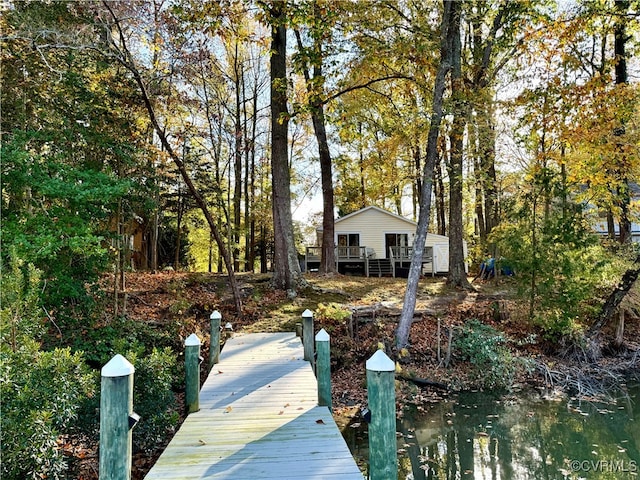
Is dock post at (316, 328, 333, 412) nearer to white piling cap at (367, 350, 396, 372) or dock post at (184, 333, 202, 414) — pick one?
dock post at (184, 333, 202, 414)

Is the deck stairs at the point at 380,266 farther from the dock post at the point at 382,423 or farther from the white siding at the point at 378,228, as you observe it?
the dock post at the point at 382,423

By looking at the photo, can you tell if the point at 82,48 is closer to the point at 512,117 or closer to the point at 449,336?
the point at 449,336

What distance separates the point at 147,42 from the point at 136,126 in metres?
1.73

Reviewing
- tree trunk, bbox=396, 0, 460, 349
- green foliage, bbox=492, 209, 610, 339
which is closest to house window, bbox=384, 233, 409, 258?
green foliage, bbox=492, 209, 610, 339

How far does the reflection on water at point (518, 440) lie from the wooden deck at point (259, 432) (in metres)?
1.34

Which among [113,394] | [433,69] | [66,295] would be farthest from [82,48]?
[433,69]

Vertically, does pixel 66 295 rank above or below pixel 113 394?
above

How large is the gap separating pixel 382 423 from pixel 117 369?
1.91 m

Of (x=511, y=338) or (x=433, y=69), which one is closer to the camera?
(x=511, y=338)

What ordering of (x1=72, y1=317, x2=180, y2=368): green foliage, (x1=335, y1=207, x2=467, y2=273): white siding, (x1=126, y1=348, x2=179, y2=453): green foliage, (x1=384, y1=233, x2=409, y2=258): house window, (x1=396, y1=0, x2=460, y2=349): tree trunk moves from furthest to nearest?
(x1=384, y1=233, x2=409, y2=258): house window → (x1=335, y1=207, x2=467, y2=273): white siding → (x1=396, y1=0, x2=460, y2=349): tree trunk → (x1=72, y1=317, x2=180, y2=368): green foliage → (x1=126, y1=348, x2=179, y2=453): green foliage

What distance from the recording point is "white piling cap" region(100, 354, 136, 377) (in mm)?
2520

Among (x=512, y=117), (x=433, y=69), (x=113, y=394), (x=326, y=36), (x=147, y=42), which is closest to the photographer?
(x=113, y=394)

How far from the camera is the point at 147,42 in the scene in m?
8.08

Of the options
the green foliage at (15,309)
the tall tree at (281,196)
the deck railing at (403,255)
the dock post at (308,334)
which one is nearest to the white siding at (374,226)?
the deck railing at (403,255)
